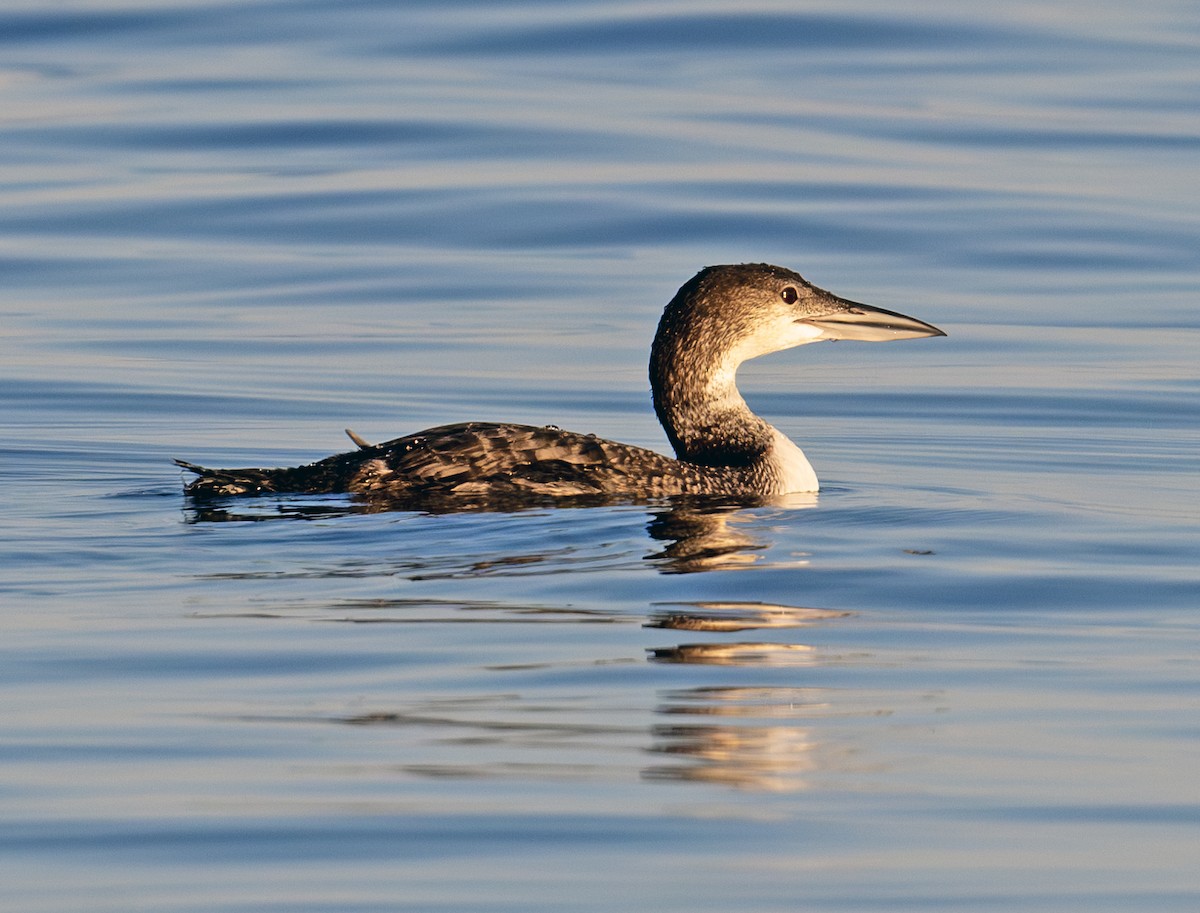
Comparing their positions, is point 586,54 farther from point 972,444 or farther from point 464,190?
point 972,444

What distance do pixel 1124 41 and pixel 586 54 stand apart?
5.12m

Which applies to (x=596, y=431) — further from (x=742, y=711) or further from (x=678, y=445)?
(x=742, y=711)

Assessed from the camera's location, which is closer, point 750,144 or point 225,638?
point 225,638

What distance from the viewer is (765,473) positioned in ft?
28.8

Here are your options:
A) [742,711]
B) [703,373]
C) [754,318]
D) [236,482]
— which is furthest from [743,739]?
[754,318]

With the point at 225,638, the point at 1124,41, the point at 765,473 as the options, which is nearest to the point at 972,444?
the point at 765,473

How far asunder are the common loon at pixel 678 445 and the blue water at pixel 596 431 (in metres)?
0.21

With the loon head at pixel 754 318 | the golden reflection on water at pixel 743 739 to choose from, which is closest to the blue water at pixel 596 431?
the golden reflection on water at pixel 743 739

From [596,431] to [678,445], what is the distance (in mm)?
1507

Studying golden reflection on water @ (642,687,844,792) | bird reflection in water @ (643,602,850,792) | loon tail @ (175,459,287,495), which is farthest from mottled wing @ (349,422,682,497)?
golden reflection on water @ (642,687,844,792)

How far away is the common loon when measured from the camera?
26.3ft

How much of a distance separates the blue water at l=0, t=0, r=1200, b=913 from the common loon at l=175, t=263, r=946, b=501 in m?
0.21

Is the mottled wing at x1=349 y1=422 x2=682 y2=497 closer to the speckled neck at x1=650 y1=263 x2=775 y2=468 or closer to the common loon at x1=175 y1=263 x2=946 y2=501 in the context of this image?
the common loon at x1=175 y1=263 x2=946 y2=501

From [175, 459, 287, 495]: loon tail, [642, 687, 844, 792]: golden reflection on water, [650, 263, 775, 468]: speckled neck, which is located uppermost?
[650, 263, 775, 468]: speckled neck
